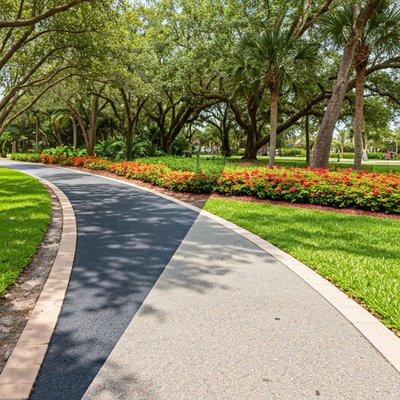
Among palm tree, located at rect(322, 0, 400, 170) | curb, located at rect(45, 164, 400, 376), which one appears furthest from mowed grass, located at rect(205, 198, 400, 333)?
palm tree, located at rect(322, 0, 400, 170)

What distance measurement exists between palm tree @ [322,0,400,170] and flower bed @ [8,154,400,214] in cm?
480

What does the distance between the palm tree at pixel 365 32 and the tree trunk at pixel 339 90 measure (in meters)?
0.56

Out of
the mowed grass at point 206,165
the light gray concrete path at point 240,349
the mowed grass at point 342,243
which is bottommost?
the light gray concrete path at point 240,349

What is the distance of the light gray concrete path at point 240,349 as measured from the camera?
2670 mm

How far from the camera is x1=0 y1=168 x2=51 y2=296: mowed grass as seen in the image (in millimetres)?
5039

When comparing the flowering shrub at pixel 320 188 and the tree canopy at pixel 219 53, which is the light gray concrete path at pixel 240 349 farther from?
the tree canopy at pixel 219 53

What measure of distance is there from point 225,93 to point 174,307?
21.9 meters

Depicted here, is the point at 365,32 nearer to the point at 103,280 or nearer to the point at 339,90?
the point at 339,90

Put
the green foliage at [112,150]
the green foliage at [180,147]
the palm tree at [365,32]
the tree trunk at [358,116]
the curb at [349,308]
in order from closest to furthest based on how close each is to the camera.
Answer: the curb at [349,308] < the palm tree at [365,32] < the tree trunk at [358,116] < the green foliage at [112,150] < the green foliage at [180,147]

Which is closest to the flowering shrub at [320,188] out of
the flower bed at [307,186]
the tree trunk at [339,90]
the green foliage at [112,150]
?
the flower bed at [307,186]

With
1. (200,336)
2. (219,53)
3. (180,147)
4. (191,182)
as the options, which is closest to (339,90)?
(191,182)

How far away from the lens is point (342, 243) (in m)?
6.42

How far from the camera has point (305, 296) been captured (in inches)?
171

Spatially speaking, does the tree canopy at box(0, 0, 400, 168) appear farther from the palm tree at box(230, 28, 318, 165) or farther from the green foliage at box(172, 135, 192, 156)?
the green foliage at box(172, 135, 192, 156)
